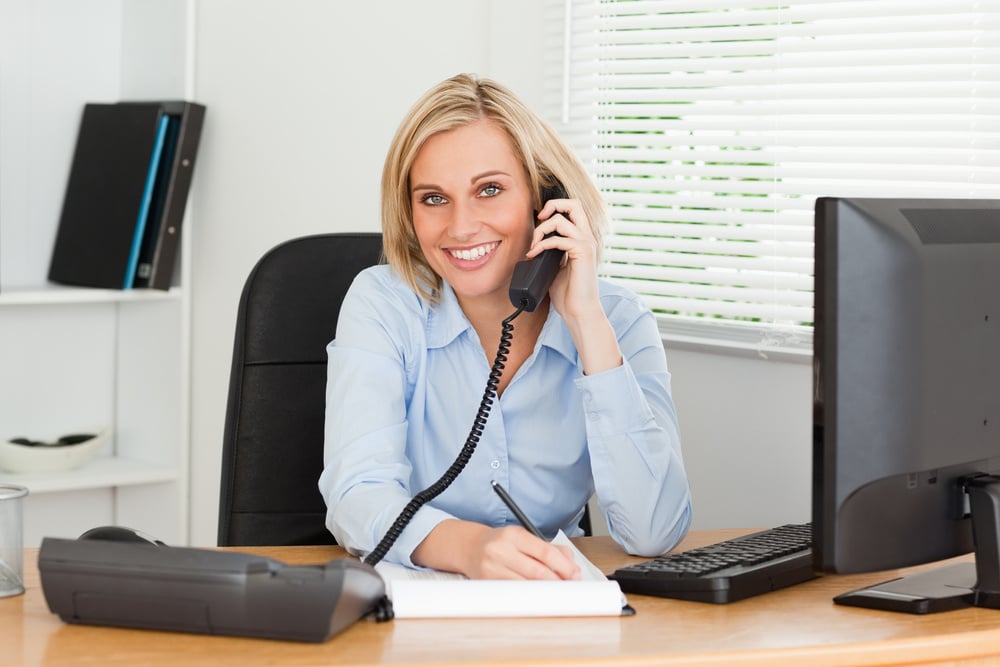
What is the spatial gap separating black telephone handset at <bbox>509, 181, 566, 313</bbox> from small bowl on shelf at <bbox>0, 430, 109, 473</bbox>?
1651mm

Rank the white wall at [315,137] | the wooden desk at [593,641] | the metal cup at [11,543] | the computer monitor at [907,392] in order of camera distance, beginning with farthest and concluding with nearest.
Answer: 1. the white wall at [315,137]
2. the metal cup at [11,543]
3. the computer monitor at [907,392]
4. the wooden desk at [593,641]

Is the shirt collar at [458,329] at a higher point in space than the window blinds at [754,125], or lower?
lower

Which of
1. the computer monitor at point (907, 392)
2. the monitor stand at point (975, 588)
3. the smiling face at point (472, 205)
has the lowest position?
the monitor stand at point (975, 588)

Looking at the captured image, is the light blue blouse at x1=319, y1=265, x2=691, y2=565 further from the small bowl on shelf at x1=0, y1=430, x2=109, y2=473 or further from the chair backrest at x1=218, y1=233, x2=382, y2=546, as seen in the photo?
the small bowl on shelf at x1=0, y1=430, x2=109, y2=473

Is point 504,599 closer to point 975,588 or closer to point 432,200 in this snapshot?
point 975,588

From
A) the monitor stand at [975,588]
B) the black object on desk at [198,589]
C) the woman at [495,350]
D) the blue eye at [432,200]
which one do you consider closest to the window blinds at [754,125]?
the woman at [495,350]

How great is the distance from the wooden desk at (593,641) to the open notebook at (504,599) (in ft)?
0.05

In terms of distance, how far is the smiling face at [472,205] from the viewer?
1.78 metres

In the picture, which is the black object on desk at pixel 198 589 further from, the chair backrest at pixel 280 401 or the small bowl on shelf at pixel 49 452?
the small bowl on shelf at pixel 49 452

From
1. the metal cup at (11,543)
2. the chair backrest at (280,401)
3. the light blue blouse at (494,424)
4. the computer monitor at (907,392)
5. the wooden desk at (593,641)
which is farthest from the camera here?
the chair backrest at (280,401)

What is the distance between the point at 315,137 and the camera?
290cm

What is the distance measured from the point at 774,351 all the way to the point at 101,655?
1429 millimetres

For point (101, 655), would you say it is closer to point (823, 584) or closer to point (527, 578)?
point (527, 578)

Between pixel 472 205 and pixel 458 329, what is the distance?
18 cm
